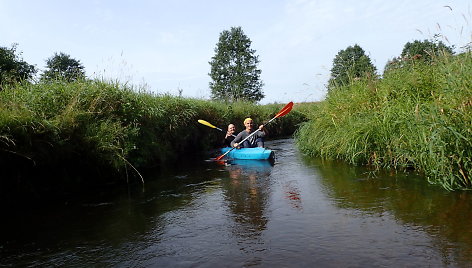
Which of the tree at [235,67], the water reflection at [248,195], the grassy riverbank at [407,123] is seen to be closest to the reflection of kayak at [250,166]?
the water reflection at [248,195]

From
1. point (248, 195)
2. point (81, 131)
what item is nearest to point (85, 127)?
point (81, 131)

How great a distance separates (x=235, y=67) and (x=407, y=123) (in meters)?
29.0

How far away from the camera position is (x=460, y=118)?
3.83 metres

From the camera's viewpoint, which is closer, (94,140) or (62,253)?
(62,253)

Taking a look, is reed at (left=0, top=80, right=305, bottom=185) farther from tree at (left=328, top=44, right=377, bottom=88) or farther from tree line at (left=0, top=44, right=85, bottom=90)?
tree at (left=328, top=44, right=377, bottom=88)

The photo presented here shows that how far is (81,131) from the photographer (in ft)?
16.9

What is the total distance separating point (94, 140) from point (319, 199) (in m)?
3.24

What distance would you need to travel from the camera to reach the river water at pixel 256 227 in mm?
2699

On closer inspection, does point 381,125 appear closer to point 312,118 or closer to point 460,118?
point 460,118

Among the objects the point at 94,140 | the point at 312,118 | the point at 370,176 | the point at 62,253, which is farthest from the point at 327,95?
the point at 62,253

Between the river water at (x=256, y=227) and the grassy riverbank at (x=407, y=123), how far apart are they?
0.37 meters

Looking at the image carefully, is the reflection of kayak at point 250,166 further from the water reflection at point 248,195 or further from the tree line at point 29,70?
the tree line at point 29,70

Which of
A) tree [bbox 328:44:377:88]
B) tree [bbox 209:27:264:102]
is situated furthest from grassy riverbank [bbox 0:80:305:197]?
tree [bbox 209:27:264:102]

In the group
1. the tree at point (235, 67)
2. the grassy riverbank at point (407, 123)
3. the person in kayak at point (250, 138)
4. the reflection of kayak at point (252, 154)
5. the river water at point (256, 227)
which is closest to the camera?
the river water at point (256, 227)
